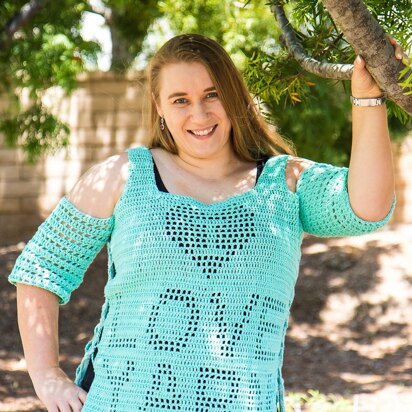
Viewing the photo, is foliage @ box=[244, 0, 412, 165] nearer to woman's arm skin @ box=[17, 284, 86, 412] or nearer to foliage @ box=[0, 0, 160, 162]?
woman's arm skin @ box=[17, 284, 86, 412]

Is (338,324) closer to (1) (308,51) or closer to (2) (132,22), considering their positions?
(2) (132,22)

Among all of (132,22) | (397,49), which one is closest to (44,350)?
(397,49)

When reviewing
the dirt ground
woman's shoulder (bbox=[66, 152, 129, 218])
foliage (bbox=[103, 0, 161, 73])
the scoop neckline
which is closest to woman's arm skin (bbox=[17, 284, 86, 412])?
woman's shoulder (bbox=[66, 152, 129, 218])

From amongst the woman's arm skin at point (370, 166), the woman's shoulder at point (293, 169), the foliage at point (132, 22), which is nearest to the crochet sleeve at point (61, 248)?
the woman's shoulder at point (293, 169)

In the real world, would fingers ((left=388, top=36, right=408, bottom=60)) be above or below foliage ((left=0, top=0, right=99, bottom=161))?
below

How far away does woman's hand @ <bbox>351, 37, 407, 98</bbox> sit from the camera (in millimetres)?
1586

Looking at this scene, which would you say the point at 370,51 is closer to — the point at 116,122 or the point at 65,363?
the point at 65,363

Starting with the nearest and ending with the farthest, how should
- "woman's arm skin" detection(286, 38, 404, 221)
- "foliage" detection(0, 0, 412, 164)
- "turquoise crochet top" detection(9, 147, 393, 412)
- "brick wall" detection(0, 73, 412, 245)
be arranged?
1. "woman's arm skin" detection(286, 38, 404, 221)
2. "turquoise crochet top" detection(9, 147, 393, 412)
3. "foliage" detection(0, 0, 412, 164)
4. "brick wall" detection(0, 73, 412, 245)

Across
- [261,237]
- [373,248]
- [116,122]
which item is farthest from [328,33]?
[116,122]

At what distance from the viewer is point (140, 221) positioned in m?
2.09

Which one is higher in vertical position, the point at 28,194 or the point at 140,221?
the point at 28,194

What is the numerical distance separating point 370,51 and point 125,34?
700 centimetres

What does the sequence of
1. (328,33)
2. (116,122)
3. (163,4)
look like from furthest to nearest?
(116,122)
(163,4)
(328,33)

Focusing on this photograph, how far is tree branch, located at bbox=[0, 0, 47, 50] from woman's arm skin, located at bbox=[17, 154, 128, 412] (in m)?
3.71
